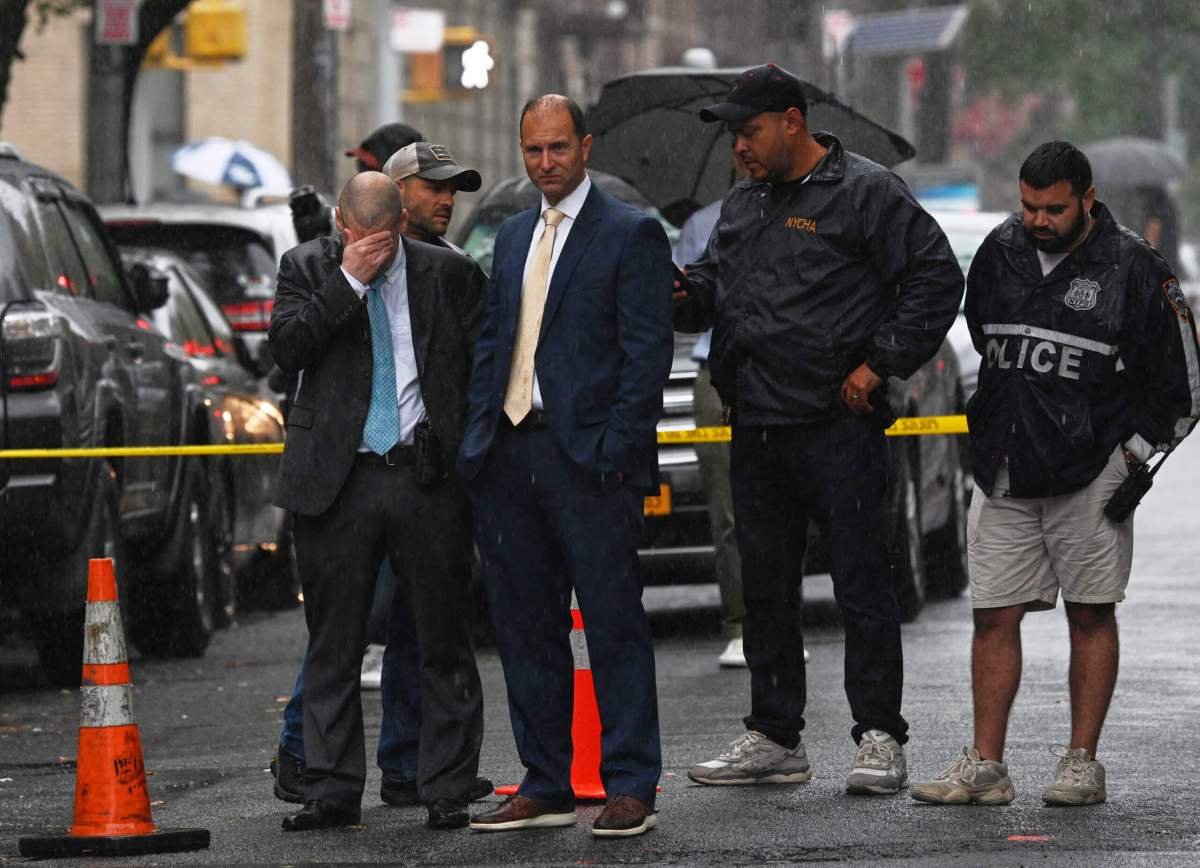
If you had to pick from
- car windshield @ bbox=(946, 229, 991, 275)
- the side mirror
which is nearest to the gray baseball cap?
the side mirror

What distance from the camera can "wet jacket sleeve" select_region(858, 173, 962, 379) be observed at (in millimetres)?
7844

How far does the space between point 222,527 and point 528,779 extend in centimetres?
665

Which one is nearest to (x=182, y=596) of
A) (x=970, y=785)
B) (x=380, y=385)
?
(x=380, y=385)

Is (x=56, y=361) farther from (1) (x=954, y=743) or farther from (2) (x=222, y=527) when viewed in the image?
(1) (x=954, y=743)

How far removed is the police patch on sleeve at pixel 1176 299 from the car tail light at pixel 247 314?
845 cm

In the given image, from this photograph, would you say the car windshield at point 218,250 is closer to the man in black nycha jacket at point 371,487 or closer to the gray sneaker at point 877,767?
the man in black nycha jacket at point 371,487

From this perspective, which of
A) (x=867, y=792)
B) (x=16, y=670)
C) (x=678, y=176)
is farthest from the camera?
(x=678, y=176)

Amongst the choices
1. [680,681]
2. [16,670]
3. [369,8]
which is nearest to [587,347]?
[680,681]

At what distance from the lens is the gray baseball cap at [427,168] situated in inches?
314

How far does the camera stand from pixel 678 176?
13492 mm

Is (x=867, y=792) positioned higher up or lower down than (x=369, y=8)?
lower down

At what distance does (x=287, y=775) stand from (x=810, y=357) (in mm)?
1821

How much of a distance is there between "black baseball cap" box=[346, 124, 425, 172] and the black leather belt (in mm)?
2788

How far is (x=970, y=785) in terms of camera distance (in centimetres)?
767
